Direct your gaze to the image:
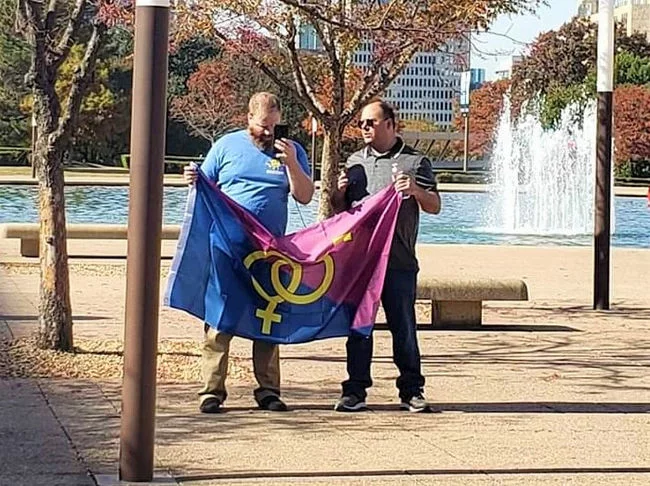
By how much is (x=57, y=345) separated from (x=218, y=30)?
22.0 feet

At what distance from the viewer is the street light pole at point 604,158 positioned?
15.3m

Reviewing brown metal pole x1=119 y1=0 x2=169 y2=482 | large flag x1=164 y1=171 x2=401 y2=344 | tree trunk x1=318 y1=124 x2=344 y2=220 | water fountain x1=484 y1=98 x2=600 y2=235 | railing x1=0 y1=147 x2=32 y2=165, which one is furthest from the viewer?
railing x1=0 y1=147 x2=32 y2=165

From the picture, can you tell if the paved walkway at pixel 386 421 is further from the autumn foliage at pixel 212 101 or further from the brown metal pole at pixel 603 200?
the autumn foliage at pixel 212 101

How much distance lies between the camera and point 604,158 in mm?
15414

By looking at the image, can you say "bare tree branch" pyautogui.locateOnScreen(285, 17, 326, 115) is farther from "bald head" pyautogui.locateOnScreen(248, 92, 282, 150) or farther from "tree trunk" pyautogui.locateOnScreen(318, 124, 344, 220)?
"bald head" pyautogui.locateOnScreen(248, 92, 282, 150)

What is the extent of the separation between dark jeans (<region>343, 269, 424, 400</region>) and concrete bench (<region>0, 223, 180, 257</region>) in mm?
11491

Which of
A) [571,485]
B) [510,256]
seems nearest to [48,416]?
[571,485]

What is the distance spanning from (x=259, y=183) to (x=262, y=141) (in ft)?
0.89

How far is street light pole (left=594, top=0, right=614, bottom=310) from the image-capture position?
50.2ft

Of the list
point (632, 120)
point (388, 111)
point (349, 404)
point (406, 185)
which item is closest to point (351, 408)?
point (349, 404)

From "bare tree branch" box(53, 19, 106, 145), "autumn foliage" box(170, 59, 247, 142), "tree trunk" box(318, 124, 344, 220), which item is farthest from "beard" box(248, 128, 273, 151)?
"autumn foliage" box(170, 59, 247, 142)

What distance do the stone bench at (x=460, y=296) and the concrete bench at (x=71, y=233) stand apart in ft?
24.2

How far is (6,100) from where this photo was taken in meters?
64.6

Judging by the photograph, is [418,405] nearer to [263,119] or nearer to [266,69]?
[263,119]
